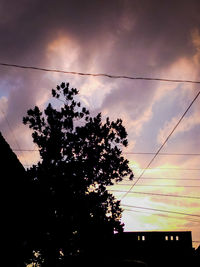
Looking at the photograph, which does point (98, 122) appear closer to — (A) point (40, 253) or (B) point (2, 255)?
(A) point (40, 253)

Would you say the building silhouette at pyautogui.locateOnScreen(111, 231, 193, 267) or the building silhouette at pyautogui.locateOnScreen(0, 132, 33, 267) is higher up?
the building silhouette at pyautogui.locateOnScreen(0, 132, 33, 267)

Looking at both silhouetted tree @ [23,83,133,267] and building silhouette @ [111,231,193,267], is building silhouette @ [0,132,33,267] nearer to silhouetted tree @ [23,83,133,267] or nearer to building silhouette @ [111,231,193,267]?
silhouetted tree @ [23,83,133,267]

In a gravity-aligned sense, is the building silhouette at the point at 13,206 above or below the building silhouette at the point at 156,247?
above

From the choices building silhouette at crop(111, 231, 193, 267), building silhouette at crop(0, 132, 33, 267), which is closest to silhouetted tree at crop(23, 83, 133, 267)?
building silhouette at crop(111, 231, 193, 267)

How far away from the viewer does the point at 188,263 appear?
807 inches

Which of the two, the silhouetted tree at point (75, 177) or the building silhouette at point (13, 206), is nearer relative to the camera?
the building silhouette at point (13, 206)

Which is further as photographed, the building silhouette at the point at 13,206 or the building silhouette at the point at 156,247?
the building silhouette at the point at 156,247

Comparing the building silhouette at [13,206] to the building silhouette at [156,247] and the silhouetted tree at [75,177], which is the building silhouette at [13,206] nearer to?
the silhouetted tree at [75,177]

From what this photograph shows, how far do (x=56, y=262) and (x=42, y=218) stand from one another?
15.2 meters

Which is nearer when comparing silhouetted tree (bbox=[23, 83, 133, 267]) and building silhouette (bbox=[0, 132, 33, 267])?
building silhouette (bbox=[0, 132, 33, 267])

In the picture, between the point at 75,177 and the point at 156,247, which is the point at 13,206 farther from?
the point at 156,247

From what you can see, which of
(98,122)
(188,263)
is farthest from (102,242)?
(98,122)

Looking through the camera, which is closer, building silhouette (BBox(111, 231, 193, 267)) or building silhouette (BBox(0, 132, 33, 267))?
building silhouette (BBox(0, 132, 33, 267))

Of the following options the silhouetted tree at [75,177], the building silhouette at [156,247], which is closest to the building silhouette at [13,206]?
the silhouetted tree at [75,177]
